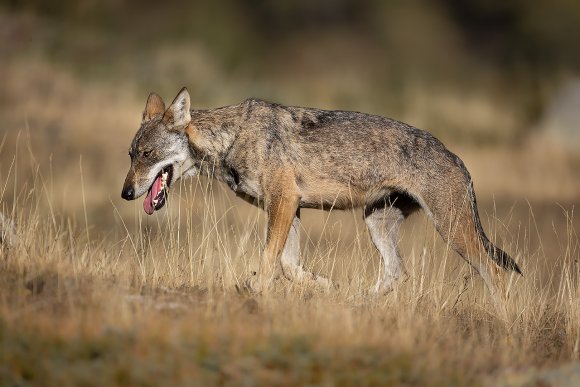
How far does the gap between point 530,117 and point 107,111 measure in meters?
11.8

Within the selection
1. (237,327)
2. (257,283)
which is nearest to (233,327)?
(237,327)

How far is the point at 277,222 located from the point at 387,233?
4.76 feet

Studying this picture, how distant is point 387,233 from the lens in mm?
10344

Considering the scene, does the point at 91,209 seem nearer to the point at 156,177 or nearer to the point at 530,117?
the point at 156,177

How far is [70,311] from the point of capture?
278 inches

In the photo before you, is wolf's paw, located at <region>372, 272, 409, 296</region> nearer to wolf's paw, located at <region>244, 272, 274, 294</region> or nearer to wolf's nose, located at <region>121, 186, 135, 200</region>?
wolf's paw, located at <region>244, 272, 274, 294</region>

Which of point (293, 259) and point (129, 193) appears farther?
point (293, 259)

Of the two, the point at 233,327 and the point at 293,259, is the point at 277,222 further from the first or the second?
the point at 233,327

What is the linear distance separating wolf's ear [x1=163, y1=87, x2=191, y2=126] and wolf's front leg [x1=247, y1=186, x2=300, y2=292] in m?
1.17

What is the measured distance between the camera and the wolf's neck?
9766 millimetres

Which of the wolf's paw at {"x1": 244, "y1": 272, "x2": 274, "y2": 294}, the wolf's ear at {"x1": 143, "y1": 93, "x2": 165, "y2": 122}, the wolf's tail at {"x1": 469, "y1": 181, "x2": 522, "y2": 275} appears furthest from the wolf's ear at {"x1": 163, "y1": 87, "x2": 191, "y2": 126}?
the wolf's tail at {"x1": 469, "y1": 181, "x2": 522, "y2": 275}

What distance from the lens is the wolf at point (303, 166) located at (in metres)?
9.66

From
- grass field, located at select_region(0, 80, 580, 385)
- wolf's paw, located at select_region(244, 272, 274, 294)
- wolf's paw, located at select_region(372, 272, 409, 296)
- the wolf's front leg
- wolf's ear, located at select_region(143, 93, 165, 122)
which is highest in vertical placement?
wolf's ear, located at select_region(143, 93, 165, 122)

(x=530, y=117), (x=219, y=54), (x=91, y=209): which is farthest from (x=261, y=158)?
(x=219, y=54)
